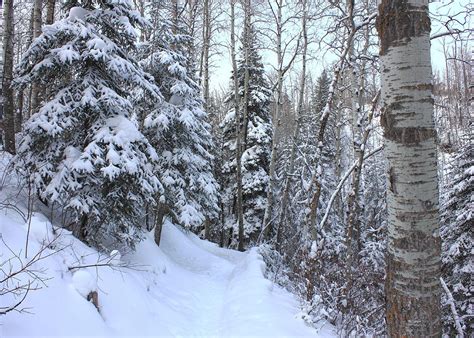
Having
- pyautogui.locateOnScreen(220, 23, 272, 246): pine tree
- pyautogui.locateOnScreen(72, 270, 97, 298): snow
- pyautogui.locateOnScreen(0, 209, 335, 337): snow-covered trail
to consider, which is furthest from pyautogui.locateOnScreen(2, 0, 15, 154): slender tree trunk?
pyautogui.locateOnScreen(220, 23, 272, 246): pine tree

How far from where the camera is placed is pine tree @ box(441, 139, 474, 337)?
755cm

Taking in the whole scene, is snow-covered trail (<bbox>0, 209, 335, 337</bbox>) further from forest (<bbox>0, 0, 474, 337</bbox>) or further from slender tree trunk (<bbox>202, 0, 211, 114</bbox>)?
slender tree trunk (<bbox>202, 0, 211, 114</bbox>)

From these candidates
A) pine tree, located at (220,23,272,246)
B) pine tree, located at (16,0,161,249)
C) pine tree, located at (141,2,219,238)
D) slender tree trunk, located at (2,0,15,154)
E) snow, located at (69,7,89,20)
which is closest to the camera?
pine tree, located at (16,0,161,249)

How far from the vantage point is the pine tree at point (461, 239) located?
297 inches

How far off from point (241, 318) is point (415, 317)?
13.9 ft

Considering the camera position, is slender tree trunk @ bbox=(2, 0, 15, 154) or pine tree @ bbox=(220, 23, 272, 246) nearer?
slender tree trunk @ bbox=(2, 0, 15, 154)

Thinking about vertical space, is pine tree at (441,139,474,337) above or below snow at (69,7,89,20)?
below

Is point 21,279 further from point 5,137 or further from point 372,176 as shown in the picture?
point 372,176

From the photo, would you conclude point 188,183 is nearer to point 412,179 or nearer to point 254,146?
point 254,146

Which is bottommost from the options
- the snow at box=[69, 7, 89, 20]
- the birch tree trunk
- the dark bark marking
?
the birch tree trunk

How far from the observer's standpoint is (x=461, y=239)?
8.10 meters

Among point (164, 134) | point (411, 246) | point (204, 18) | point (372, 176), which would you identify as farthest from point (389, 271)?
point (372, 176)

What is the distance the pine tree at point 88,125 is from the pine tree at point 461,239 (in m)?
6.86

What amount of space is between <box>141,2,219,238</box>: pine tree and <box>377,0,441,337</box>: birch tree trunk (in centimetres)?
961
